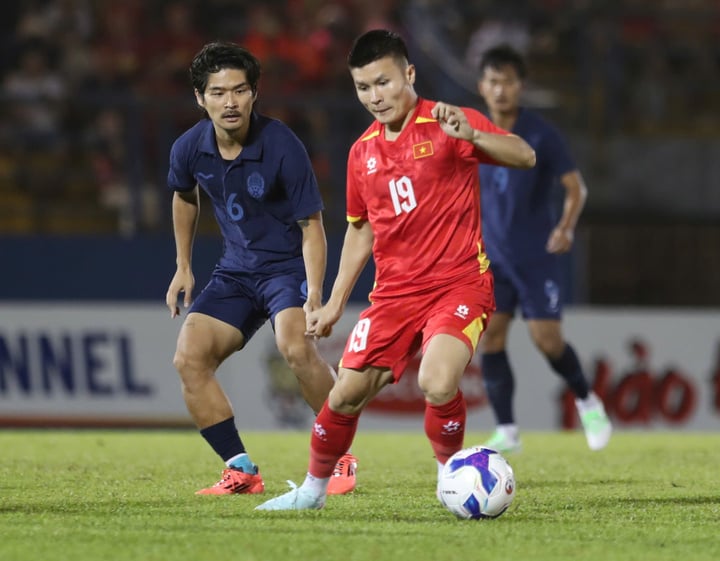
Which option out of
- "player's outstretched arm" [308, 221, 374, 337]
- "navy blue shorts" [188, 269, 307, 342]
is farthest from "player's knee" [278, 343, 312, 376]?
"player's outstretched arm" [308, 221, 374, 337]

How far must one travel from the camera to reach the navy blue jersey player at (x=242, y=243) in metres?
6.39

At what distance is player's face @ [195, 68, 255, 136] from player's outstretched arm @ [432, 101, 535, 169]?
1.15m

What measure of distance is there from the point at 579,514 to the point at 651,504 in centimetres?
54

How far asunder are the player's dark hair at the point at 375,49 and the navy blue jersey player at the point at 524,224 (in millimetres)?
2859

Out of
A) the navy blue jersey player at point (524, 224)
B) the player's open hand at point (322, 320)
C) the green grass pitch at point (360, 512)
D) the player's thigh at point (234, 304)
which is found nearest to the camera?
the green grass pitch at point (360, 512)

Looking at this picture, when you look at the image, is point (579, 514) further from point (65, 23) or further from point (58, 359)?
point (65, 23)

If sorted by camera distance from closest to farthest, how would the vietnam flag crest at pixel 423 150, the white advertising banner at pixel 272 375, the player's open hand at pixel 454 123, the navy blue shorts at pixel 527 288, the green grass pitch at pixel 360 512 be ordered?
the green grass pitch at pixel 360 512 < the player's open hand at pixel 454 123 < the vietnam flag crest at pixel 423 150 < the navy blue shorts at pixel 527 288 < the white advertising banner at pixel 272 375

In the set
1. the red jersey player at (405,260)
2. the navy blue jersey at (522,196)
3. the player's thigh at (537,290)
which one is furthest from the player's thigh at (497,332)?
the red jersey player at (405,260)

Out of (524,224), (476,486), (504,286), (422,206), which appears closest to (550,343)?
(504,286)

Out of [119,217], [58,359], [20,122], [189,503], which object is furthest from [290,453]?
[20,122]

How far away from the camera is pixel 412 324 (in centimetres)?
587

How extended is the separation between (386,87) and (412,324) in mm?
998

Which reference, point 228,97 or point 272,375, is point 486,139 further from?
point 272,375

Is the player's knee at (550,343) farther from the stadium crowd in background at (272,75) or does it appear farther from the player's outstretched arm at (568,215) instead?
the stadium crowd in background at (272,75)
